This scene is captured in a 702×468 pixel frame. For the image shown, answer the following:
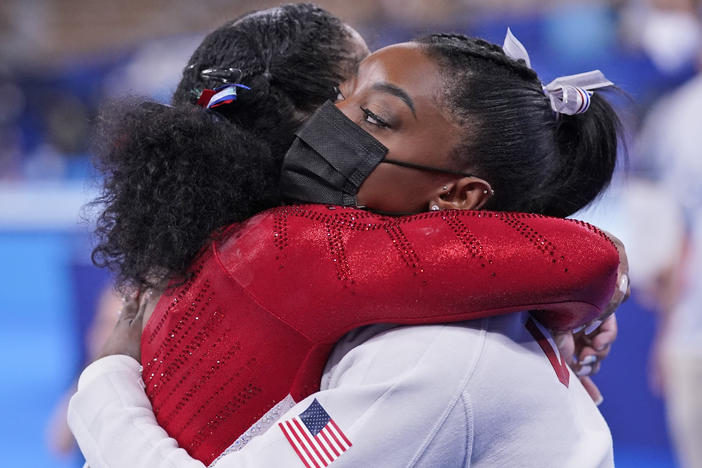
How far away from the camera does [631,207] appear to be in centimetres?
325

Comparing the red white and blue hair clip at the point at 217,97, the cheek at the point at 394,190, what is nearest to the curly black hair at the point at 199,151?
the red white and blue hair clip at the point at 217,97

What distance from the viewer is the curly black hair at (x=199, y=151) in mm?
1025

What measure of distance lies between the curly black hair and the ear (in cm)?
23

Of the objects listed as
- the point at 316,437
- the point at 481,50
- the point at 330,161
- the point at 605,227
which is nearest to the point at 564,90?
the point at 481,50

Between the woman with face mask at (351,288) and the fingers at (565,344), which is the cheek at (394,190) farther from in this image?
the fingers at (565,344)

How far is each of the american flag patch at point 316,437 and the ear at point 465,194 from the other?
36 cm

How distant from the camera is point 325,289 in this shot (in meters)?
0.92

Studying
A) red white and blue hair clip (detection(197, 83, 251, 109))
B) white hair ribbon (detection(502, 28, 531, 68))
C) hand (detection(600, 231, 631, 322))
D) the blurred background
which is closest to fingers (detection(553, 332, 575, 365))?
hand (detection(600, 231, 631, 322))

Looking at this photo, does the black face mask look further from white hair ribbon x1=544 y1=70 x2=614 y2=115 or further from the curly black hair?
white hair ribbon x1=544 y1=70 x2=614 y2=115

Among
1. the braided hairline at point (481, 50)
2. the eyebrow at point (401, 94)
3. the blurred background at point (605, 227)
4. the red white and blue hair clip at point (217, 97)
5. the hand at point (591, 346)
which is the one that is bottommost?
the blurred background at point (605, 227)

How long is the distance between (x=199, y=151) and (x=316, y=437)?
0.38m

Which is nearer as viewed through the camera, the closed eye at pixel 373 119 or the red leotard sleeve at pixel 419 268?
the red leotard sleeve at pixel 419 268

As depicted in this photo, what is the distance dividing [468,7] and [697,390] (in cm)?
333

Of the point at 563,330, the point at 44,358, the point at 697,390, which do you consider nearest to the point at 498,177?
the point at 563,330
